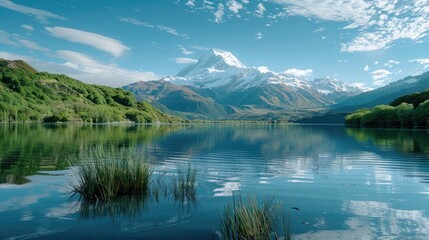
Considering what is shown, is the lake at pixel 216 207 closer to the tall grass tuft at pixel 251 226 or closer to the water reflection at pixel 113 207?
the water reflection at pixel 113 207

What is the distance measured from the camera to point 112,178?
69.7 feet

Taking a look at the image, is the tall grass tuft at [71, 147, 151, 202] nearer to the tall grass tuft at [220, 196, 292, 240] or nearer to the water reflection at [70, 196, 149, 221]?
the water reflection at [70, 196, 149, 221]

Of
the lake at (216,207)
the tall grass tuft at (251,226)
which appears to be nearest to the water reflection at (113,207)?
the lake at (216,207)

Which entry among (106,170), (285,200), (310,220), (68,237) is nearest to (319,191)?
(285,200)

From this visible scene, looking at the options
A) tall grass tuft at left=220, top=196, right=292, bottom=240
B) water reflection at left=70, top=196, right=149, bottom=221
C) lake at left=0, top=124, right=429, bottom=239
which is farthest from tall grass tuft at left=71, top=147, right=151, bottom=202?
tall grass tuft at left=220, top=196, right=292, bottom=240

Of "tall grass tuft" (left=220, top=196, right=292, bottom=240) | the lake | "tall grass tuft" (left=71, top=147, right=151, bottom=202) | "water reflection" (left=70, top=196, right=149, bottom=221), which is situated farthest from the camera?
"tall grass tuft" (left=71, top=147, right=151, bottom=202)

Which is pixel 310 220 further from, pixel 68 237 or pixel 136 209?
pixel 68 237

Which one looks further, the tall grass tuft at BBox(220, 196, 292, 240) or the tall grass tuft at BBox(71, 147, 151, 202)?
the tall grass tuft at BBox(71, 147, 151, 202)

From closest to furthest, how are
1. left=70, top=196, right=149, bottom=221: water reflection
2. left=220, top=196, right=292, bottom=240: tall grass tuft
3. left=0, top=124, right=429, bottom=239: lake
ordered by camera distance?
left=220, top=196, right=292, bottom=240: tall grass tuft < left=0, top=124, right=429, bottom=239: lake < left=70, top=196, right=149, bottom=221: water reflection

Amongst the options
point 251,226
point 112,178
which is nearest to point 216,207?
point 251,226

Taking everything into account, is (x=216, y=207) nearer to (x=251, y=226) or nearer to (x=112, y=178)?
(x=251, y=226)

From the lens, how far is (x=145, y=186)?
23.2 metres

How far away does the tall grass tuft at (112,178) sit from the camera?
2122 cm

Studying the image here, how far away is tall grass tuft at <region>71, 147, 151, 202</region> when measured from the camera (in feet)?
69.6
